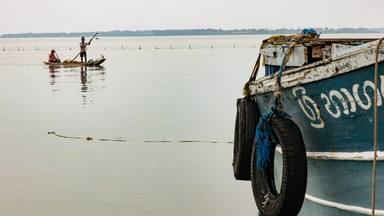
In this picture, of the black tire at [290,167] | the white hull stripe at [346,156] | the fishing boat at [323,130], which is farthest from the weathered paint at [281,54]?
the white hull stripe at [346,156]

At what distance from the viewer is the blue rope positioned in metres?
4.85

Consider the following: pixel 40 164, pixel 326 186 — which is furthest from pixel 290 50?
pixel 40 164

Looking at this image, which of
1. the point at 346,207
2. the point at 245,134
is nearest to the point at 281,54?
the point at 245,134

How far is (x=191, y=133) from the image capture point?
12.8 metres

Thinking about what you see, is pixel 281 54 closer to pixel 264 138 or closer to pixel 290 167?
pixel 264 138

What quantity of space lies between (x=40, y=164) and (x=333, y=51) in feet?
21.0

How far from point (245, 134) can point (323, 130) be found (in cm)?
117

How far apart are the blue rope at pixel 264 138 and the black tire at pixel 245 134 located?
34cm

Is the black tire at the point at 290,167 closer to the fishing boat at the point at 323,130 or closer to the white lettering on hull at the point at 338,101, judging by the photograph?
the fishing boat at the point at 323,130

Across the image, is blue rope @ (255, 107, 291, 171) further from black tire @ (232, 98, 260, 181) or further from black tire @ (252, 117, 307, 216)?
black tire @ (232, 98, 260, 181)

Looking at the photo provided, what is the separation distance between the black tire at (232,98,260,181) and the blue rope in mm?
340

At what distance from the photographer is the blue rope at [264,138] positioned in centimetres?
485

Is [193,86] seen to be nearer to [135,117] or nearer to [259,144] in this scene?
[135,117]

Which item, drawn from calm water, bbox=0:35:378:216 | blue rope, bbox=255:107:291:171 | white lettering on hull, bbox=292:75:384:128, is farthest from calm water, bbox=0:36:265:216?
white lettering on hull, bbox=292:75:384:128
